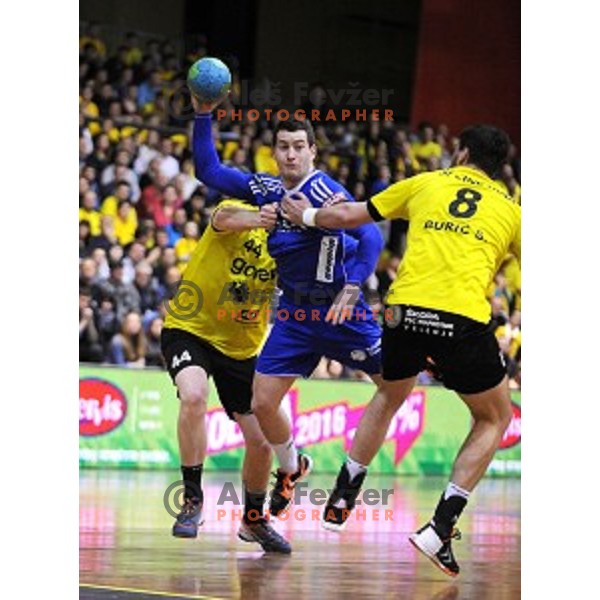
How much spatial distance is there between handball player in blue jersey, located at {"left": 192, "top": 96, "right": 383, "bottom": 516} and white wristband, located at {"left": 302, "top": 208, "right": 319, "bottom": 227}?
630 mm

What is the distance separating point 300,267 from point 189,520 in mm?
1645

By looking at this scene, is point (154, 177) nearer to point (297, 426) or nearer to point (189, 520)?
point (297, 426)

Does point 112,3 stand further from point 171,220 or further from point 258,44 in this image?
point 171,220

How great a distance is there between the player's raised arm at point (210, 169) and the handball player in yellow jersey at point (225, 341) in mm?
92

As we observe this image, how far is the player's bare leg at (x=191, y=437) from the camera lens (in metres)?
9.73

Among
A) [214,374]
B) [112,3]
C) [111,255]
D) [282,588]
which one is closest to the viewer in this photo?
[282,588]

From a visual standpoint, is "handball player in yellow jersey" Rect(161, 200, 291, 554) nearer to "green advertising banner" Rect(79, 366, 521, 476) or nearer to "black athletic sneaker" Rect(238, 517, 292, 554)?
"black athletic sneaker" Rect(238, 517, 292, 554)

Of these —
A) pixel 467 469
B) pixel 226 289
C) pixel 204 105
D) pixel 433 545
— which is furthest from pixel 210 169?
pixel 433 545

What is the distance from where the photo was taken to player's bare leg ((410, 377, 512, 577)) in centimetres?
843

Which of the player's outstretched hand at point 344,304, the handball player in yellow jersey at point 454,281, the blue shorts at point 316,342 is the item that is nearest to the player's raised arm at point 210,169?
the blue shorts at point 316,342

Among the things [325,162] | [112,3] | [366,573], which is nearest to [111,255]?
[325,162]

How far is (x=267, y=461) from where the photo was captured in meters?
10.3

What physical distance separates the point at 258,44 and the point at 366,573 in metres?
18.2

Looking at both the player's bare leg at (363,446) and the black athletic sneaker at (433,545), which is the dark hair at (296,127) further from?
the black athletic sneaker at (433,545)
